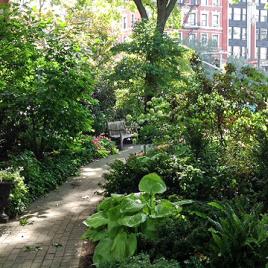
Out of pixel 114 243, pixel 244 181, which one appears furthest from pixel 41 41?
pixel 114 243

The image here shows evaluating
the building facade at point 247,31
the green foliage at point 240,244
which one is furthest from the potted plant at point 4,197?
the building facade at point 247,31

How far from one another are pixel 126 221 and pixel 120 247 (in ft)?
1.05

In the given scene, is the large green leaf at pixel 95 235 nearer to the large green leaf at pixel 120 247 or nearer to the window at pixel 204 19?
the large green leaf at pixel 120 247

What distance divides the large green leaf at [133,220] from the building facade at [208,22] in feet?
251

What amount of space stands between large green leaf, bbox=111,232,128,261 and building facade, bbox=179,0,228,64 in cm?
7680

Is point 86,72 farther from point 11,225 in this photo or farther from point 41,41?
point 11,225

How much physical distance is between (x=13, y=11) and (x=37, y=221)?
6.11 m

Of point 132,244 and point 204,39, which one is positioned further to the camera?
point 204,39

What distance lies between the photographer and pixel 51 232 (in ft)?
23.7

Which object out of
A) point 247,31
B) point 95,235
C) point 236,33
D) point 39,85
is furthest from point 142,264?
point 247,31

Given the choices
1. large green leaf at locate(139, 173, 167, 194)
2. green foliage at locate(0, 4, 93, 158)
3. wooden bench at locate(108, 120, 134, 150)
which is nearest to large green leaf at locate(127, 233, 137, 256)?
large green leaf at locate(139, 173, 167, 194)

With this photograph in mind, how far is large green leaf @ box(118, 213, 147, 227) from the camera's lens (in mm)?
5383

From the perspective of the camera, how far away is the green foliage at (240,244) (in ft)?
15.0

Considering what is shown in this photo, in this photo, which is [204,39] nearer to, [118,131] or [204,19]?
[204,19]
